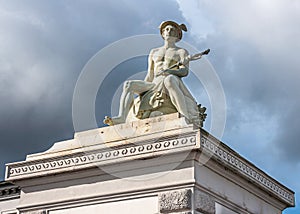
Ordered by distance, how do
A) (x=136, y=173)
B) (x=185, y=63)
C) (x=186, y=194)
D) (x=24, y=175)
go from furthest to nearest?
(x=185, y=63) < (x=24, y=175) < (x=136, y=173) < (x=186, y=194)

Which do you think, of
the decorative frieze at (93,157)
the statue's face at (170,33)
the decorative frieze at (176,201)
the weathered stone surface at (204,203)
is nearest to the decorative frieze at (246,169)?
the decorative frieze at (93,157)

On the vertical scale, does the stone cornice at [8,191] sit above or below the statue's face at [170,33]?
below

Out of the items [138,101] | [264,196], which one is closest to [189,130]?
[138,101]

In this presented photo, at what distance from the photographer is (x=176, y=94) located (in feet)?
45.5

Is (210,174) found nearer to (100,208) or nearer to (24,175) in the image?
(100,208)

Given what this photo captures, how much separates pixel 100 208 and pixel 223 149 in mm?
2795

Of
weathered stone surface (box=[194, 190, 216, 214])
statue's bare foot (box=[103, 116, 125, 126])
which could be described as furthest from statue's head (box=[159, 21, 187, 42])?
weathered stone surface (box=[194, 190, 216, 214])

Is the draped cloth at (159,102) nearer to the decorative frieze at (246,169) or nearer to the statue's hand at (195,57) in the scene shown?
the statue's hand at (195,57)

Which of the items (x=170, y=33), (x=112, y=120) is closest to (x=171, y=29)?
(x=170, y=33)

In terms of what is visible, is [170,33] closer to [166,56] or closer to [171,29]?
[171,29]

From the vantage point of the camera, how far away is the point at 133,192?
41.4 feet

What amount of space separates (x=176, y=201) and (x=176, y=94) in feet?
9.15

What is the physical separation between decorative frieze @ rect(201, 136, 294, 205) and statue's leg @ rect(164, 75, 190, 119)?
3.76 ft

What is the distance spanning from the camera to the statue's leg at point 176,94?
1368 cm
